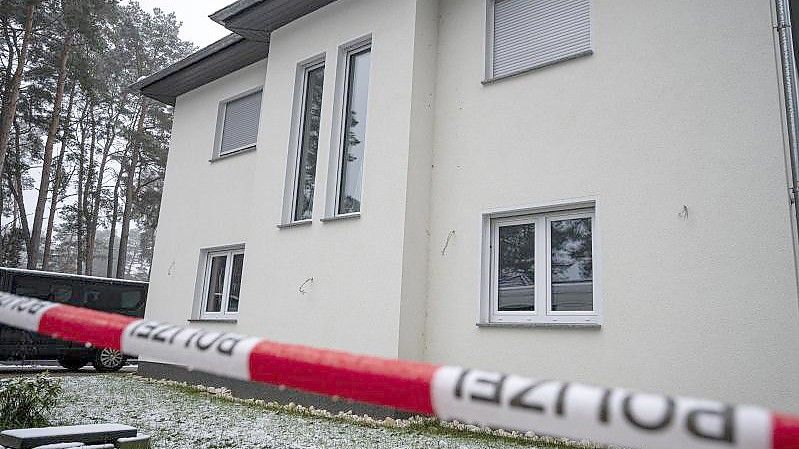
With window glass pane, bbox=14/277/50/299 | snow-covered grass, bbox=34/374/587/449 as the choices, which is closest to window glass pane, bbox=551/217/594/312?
snow-covered grass, bbox=34/374/587/449

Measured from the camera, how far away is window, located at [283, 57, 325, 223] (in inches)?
336

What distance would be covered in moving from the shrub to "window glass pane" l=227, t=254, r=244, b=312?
182 inches

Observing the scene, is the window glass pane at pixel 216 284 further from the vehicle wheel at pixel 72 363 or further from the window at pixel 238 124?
the vehicle wheel at pixel 72 363

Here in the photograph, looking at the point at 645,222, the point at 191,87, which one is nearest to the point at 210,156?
the point at 191,87

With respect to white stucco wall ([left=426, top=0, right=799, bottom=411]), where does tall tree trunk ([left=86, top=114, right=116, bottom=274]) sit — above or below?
above

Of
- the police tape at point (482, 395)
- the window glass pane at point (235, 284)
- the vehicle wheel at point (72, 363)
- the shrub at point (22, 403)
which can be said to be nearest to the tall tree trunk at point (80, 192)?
the vehicle wheel at point (72, 363)

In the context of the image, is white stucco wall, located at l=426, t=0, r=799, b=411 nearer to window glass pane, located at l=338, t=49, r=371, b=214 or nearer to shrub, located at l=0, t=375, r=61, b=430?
window glass pane, located at l=338, t=49, r=371, b=214

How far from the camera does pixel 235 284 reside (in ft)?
32.6

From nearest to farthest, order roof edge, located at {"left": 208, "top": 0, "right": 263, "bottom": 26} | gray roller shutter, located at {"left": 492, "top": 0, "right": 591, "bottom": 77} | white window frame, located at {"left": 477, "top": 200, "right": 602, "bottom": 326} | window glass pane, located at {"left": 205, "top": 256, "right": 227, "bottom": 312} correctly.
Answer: white window frame, located at {"left": 477, "top": 200, "right": 602, "bottom": 326} → gray roller shutter, located at {"left": 492, "top": 0, "right": 591, "bottom": 77} → roof edge, located at {"left": 208, "top": 0, "right": 263, "bottom": 26} → window glass pane, located at {"left": 205, "top": 256, "right": 227, "bottom": 312}

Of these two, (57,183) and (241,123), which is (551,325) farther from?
(57,183)

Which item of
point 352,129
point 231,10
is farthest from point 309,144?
point 231,10

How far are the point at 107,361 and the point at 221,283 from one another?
13.8 ft

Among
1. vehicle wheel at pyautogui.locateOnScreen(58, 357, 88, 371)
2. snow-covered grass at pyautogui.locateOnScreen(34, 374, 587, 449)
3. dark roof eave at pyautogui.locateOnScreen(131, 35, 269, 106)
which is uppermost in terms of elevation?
dark roof eave at pyautogui.locateOnScreen(131, 35, 269, 106)

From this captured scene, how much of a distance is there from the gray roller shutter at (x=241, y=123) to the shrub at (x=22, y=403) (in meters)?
6.12
